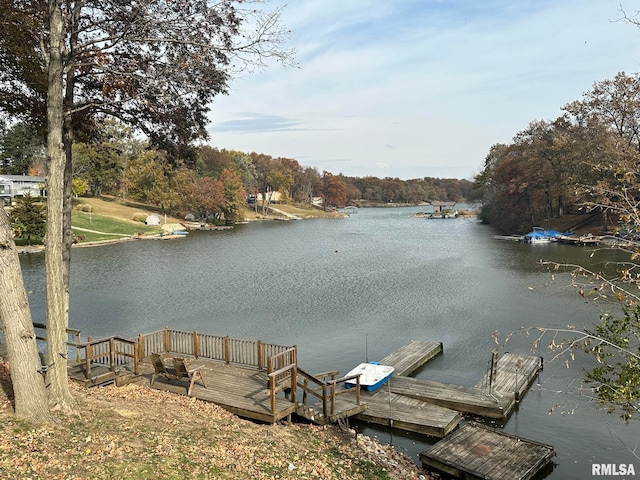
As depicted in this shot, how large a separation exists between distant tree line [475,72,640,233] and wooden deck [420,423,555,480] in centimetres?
3630

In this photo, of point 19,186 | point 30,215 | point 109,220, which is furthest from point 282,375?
point 19,186

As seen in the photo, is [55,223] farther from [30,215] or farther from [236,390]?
[30,215]

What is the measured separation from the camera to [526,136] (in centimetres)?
7300

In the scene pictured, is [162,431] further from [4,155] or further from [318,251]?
[4,155]

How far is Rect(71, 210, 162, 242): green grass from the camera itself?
63.3 metres

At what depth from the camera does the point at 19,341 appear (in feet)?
27.5

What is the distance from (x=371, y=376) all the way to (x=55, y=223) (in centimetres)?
1073

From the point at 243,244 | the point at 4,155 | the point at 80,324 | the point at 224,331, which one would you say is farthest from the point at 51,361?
the point at 4,155

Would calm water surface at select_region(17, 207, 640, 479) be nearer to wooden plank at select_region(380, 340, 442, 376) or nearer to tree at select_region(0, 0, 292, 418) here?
wooden plank at select_region(380, 340, 442, 376)

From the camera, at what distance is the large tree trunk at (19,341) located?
320 inches

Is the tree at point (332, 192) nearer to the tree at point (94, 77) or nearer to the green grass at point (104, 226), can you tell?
the green grass at point (104, 226)

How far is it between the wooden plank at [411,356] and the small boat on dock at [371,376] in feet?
3.89

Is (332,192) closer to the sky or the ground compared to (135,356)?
closer to the sky

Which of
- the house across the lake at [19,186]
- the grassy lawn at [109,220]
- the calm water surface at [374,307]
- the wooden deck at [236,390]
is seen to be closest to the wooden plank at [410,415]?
the calm water surface at [374,307]
